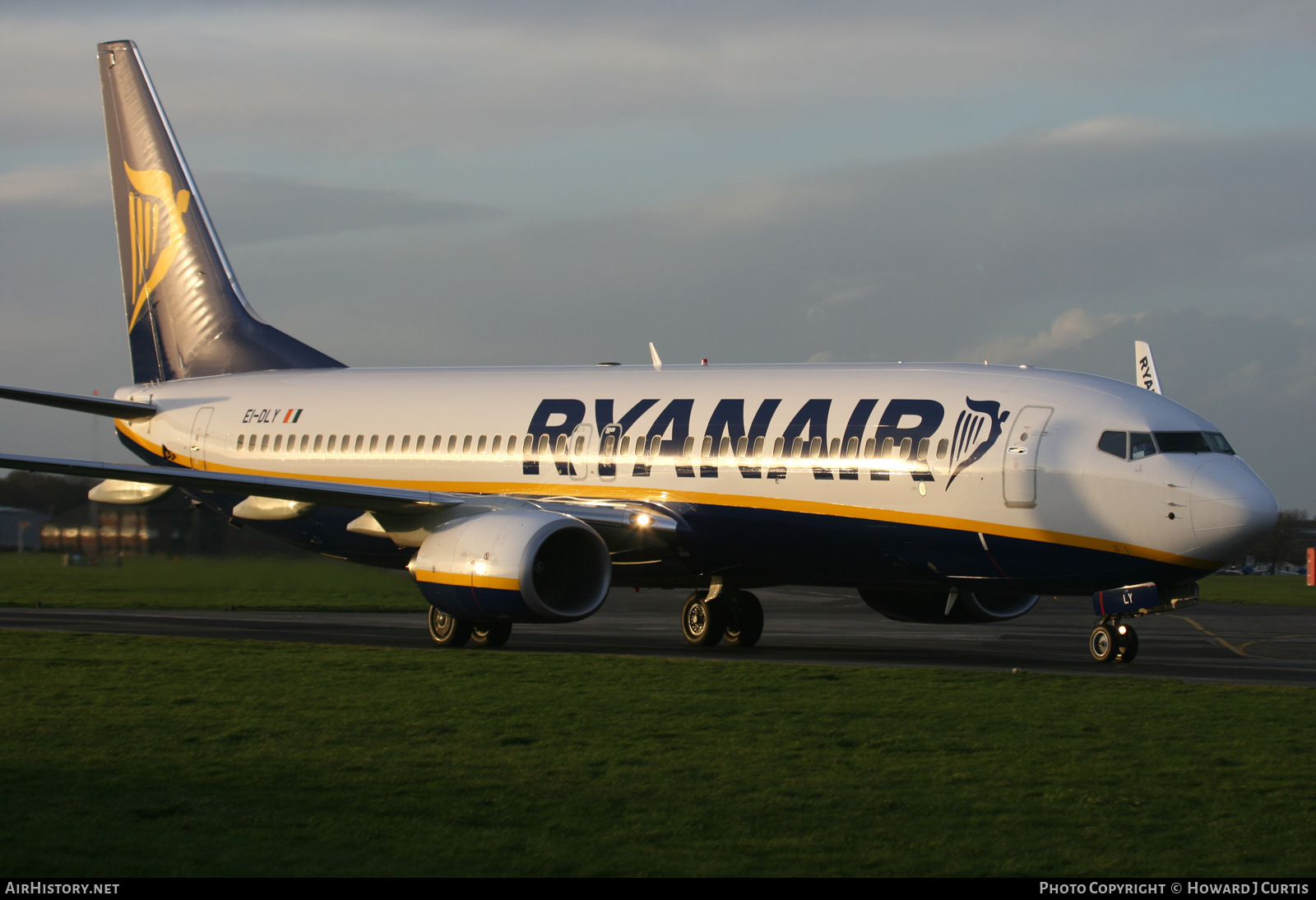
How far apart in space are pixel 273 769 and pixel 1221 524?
11.7 meters

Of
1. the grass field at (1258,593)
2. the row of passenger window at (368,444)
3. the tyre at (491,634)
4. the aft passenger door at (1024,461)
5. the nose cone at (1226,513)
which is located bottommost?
the grass field at (1258,593)

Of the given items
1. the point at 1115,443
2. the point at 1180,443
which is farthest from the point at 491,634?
the point at 1180,443

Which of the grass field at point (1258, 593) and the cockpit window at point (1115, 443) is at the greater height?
the cockpit window at point (1115, 443)

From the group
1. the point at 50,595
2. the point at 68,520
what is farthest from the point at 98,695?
the point at 50,595

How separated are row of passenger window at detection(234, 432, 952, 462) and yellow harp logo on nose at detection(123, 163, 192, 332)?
5154 millimetres

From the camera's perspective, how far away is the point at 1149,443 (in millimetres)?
18000

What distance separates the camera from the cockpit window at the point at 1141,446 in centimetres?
1797

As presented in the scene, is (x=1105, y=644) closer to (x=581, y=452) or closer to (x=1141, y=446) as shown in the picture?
(x=1141, y=446)

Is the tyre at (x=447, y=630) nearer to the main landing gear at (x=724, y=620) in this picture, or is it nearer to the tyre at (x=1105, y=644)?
the main landing gear at (x=724, y=620)

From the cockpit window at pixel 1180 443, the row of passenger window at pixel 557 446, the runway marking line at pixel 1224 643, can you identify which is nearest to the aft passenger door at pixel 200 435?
the row of passenger window at pixel 557 446

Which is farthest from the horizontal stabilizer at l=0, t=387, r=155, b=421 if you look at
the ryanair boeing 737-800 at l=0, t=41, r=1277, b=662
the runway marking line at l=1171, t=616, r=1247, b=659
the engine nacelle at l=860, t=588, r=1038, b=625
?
the runway marking line at l=1171, t=616, r=1247, b=659

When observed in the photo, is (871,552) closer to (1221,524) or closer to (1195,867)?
(1221,524)

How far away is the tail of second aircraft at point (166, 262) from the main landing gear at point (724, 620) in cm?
984
